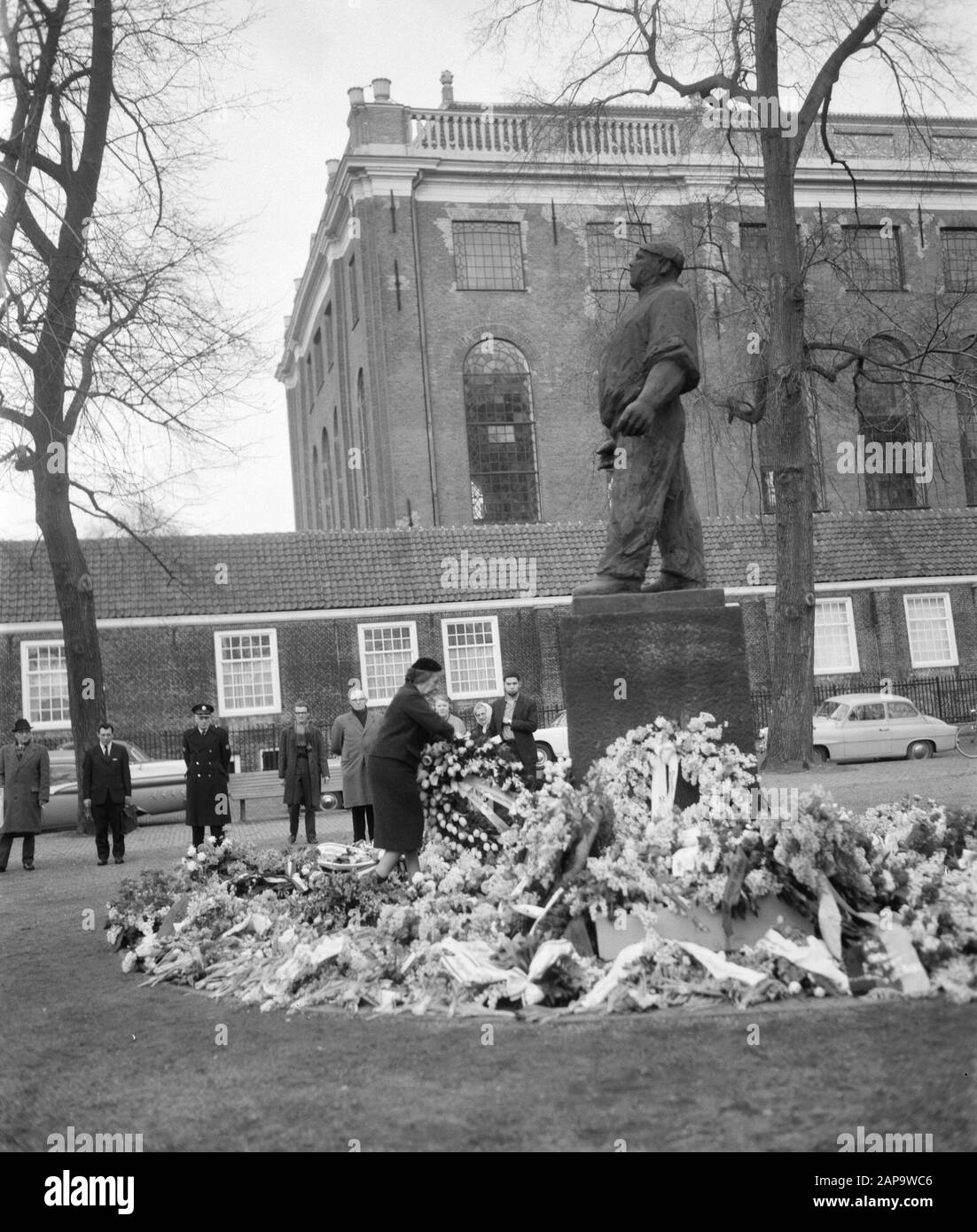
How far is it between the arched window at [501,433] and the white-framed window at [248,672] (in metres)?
11.0

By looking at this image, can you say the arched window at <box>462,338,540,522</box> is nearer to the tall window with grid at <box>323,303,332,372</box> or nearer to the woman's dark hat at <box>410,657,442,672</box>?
the tall window with grid at <box>323,303,332,372</box>

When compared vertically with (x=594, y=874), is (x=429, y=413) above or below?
above

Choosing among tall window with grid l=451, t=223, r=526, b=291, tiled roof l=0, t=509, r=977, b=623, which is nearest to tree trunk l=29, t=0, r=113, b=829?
tiled roof l=0, t=509, r=977, b=623

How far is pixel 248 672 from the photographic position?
29844 mm

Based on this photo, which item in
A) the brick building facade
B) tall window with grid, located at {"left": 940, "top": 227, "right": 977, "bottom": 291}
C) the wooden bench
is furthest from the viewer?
tall window with grid, located at {"left": 940, "top": 227, "right": 977, "bottom": 291}

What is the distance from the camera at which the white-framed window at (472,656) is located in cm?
3095

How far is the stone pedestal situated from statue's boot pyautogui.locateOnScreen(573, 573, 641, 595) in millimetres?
271

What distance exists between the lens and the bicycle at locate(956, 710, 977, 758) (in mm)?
27678

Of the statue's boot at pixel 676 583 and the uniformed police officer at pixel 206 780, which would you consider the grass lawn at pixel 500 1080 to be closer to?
the statue's boot at pixel 676 583

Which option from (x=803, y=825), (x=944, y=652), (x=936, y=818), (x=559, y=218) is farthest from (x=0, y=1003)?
(x=559, y=218)

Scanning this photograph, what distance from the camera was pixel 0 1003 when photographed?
24.4ft
